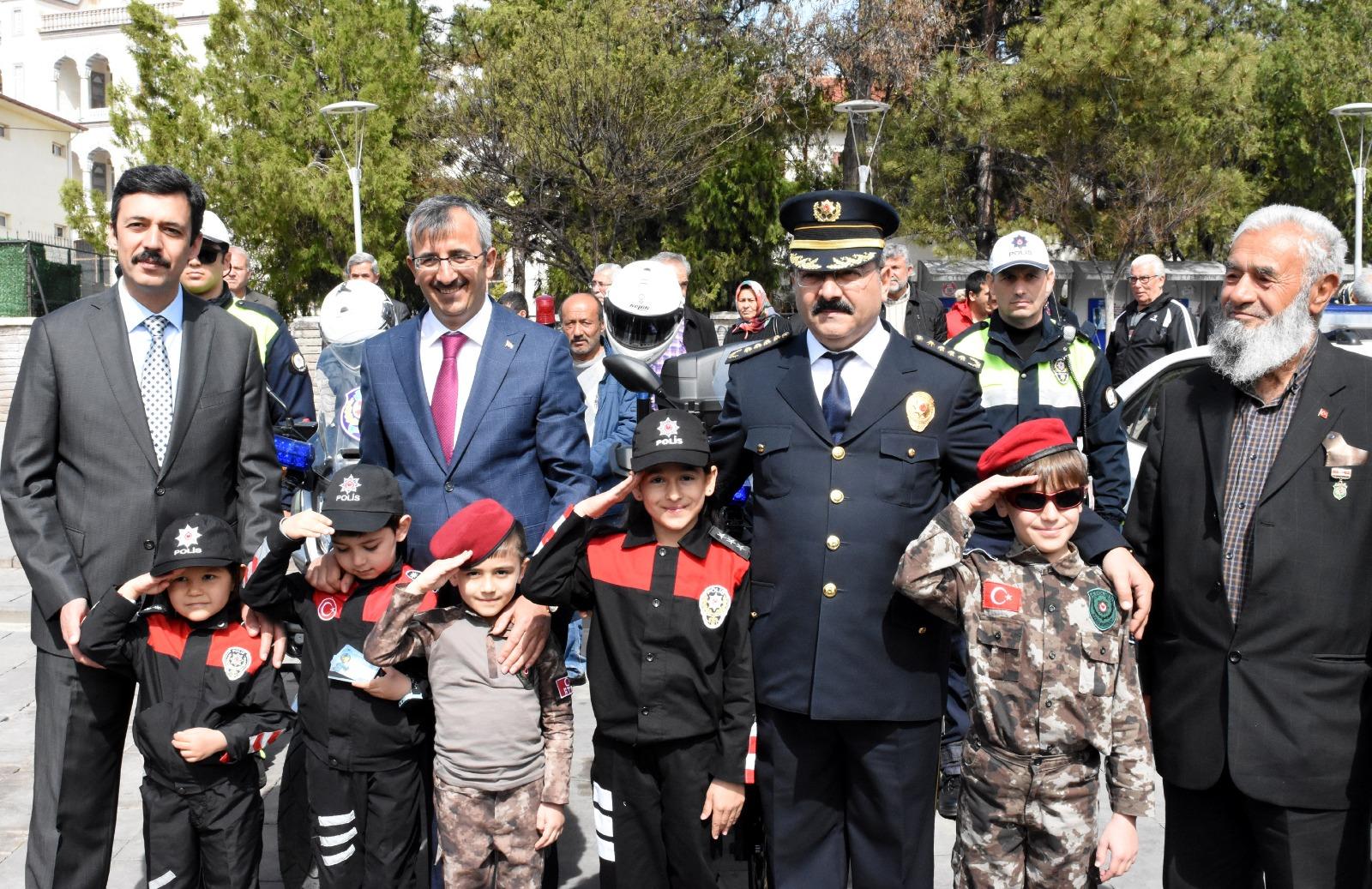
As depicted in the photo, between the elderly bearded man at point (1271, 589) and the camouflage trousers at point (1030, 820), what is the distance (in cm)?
24

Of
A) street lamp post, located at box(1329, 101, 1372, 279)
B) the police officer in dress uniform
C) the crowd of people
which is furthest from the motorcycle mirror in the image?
street lamp post, located at box(1329, 101, 1372, 279)

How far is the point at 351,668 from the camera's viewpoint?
10.8ft

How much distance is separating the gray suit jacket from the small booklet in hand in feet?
1.99

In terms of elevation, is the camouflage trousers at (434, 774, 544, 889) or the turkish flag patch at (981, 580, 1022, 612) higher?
the turkish flag patch at (981, 580, 1022, 612)

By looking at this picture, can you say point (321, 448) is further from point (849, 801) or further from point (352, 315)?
point (849, 801)

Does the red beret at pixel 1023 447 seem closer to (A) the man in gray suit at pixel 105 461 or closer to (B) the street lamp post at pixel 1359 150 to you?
(A) the man in gray suit at pixel 105 461

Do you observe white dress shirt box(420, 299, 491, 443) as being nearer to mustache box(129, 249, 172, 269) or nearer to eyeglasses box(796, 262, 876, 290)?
mustache box(129, 249, 172, 269)

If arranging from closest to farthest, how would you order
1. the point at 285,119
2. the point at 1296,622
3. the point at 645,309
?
the point at 1296,622 < the point at 645,309 < the point at 285,119

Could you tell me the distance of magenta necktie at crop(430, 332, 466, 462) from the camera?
347cm

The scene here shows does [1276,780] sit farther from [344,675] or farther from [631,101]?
[631,101]

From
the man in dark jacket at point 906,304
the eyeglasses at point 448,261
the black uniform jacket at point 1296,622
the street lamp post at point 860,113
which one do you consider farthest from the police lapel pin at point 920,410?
the street lamp post at point 860,113

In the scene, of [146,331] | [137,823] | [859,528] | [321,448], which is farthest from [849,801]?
[321,448]

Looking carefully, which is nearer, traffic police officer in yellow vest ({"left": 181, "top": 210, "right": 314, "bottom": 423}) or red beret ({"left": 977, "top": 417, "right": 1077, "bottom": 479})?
red beret ({"left": 977, "top": 417, "right": 1077, "bottom": 479})

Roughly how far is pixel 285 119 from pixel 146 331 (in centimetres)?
2291
